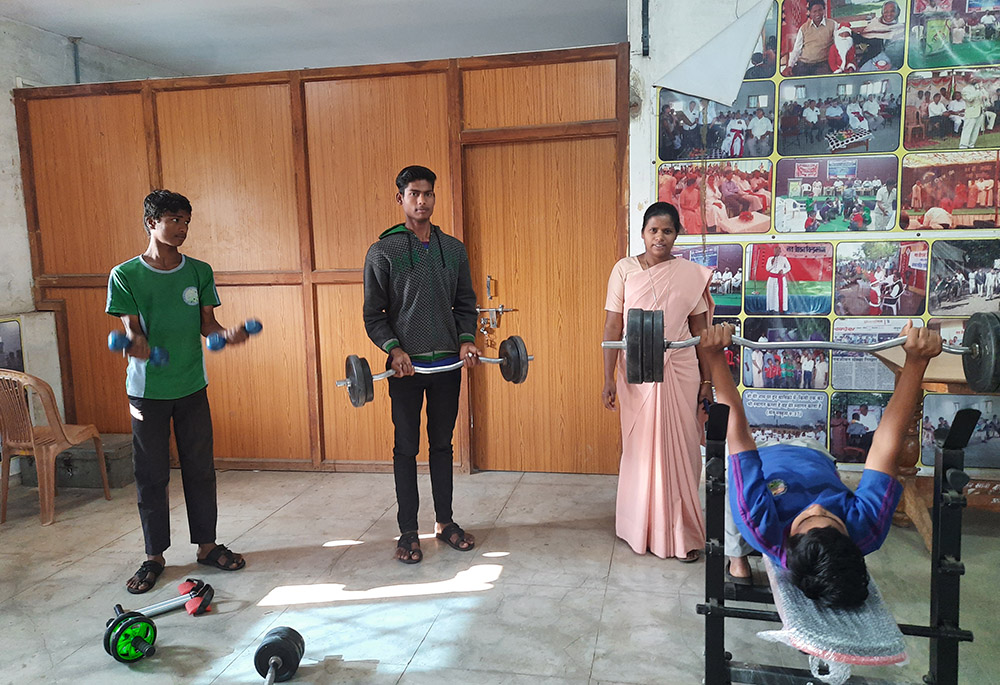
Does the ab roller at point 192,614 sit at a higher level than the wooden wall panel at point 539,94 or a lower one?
lower

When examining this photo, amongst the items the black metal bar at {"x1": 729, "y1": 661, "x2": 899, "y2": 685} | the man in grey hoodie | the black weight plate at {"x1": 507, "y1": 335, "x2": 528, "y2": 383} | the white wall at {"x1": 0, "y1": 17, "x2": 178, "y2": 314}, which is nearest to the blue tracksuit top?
the black metal bar at {"x1": 729, "y1": 661, "x2": 899, "y2": 685}

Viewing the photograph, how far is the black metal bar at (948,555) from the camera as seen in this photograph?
1.90m

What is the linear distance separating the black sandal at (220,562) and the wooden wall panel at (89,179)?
7.66 feet

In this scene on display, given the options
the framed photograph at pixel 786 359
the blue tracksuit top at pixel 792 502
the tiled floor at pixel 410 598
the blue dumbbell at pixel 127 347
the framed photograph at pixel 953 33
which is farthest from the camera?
the framed photograph at pixel 786 359

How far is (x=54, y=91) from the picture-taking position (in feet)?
14.8

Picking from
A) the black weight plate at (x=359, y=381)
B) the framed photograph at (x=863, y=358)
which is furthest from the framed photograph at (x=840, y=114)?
the black weight plate at (x=359, y=381)

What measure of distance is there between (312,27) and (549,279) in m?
2.41

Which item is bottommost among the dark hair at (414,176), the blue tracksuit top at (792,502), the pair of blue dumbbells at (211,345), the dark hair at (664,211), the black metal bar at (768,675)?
the black metal bar at (768,675)

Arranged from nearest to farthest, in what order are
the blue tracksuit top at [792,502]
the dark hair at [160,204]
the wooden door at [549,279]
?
the blue tracksuit top at [792,502] → the dark hair at [160,204] → the wooden door at [549,279]

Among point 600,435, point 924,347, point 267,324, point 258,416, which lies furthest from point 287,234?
point 924,347

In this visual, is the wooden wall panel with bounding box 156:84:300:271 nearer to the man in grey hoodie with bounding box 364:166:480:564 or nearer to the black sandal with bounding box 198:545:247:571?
the man in grey hoodie with bounding box 364:166:480:564

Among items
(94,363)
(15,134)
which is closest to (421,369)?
(94,363)

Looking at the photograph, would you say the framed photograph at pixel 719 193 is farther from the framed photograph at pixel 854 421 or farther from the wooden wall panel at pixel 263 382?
the wooden wall panel at pixel 263 382

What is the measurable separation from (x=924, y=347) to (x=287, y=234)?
11.9 feet
